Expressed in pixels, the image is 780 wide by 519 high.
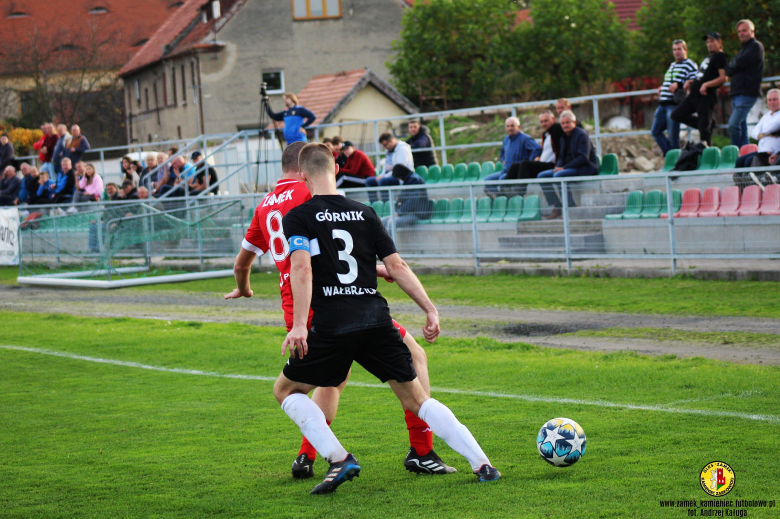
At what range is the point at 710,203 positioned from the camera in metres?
14.0

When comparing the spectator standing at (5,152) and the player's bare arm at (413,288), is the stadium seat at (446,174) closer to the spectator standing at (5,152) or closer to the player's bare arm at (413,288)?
the spectator standing at (5,152)

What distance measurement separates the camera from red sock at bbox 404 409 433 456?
566 cm

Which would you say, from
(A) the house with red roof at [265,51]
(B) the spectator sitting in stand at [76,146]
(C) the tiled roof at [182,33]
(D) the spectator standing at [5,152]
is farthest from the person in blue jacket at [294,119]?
(C) the tiled roof at [182,33]

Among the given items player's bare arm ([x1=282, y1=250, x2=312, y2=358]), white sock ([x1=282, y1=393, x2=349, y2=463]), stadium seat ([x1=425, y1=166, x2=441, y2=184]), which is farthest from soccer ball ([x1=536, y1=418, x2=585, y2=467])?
stadium seat ([x1=425, y1=166, x2=441, y2=184])

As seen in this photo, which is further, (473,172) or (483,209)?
(473,172)

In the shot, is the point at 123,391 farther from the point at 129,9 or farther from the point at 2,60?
the point at 129,9

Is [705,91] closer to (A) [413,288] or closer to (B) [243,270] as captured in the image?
(B) [243,270]

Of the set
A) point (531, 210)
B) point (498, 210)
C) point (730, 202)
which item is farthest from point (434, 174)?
point (730, 202)

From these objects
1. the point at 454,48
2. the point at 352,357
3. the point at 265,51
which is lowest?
the point at 352,357

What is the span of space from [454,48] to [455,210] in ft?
90.3

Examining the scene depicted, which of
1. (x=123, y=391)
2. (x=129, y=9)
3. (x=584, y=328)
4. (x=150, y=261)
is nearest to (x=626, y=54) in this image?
(x=150, y=261)

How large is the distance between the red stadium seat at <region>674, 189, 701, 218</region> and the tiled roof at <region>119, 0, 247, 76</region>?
41.4 meters

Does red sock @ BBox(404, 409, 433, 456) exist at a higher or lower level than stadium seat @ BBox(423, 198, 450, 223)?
lower

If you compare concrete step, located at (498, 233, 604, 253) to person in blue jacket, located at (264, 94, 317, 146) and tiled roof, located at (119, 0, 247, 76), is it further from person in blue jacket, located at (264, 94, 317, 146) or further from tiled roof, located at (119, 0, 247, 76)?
tiled roof, located at (119, 0, 247, 76)
